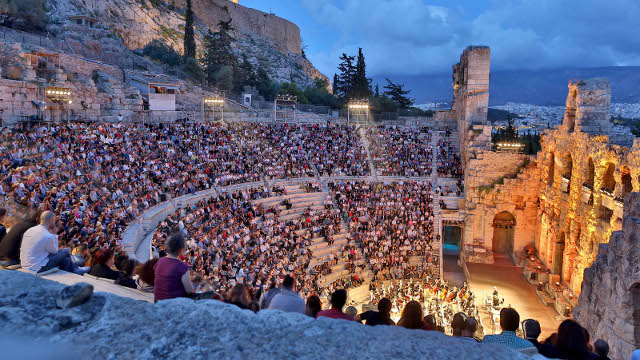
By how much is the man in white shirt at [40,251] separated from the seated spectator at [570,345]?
576 cm

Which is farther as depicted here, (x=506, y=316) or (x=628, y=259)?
(x=628, y=259)

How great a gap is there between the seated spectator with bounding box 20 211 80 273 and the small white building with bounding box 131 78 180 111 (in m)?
28.3

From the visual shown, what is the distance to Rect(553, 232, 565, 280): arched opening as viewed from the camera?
79.2 feet

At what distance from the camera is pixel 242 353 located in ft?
7.45

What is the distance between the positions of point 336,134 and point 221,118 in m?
9.33

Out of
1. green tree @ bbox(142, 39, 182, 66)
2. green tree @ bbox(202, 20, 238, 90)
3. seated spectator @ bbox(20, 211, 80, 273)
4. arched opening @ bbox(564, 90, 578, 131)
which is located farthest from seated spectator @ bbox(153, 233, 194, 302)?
green tree @ bbox(202, 20, 238, 90)

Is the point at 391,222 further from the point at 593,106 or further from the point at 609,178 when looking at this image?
the point at 593,106

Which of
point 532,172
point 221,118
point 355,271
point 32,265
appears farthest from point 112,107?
point 532,172

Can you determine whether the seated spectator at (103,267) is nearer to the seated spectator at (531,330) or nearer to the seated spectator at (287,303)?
the seated spectator at (287,303)

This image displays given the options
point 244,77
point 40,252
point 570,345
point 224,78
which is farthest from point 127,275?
point 244,77

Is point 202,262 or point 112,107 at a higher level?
point 112,107

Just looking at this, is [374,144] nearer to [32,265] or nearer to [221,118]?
[221,118]

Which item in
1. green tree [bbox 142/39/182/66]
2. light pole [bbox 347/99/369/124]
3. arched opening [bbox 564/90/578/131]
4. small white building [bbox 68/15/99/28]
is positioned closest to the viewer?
arched opening [bbox 564/90/578/131]

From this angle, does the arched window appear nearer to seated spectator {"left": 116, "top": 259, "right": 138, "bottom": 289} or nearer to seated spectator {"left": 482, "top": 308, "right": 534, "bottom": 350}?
seated spectator {"left": 482, "top": 308, "right": 534, "bottom": 350}
